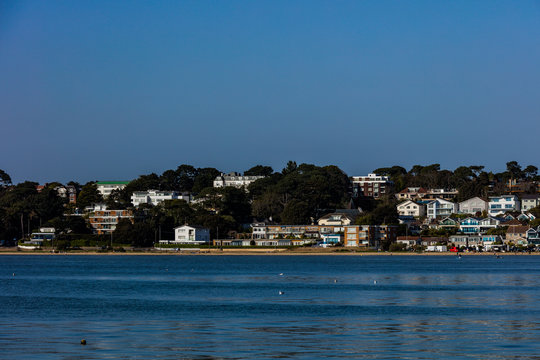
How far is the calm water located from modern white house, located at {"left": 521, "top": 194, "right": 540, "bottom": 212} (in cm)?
9399

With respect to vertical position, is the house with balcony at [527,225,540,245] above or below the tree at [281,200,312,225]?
below

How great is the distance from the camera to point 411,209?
498 feet

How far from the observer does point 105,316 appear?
33.0 metres

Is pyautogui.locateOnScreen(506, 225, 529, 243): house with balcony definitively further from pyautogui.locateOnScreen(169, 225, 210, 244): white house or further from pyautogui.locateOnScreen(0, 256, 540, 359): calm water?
pyautogui.locateOnScreen(0, 256, 540, 359): calm water

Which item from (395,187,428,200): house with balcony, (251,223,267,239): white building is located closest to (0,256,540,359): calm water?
(251,223,267,239): white building

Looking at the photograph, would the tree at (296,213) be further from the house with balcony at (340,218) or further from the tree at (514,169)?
the tree at (514,169)

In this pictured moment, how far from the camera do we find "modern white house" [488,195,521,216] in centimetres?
14000

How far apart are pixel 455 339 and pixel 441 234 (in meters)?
105

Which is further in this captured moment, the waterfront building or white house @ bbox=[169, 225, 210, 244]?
the waterfront building

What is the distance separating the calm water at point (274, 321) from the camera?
2322 centimetres

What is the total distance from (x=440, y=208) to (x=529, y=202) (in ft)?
49.5

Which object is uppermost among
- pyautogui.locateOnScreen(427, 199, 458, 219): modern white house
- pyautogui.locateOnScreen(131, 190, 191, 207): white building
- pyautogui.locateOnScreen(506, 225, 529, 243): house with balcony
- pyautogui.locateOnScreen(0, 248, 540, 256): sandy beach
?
pyautogui.locateOnScreen(131, 190, 191, 207): white building

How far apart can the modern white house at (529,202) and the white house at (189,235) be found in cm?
5515

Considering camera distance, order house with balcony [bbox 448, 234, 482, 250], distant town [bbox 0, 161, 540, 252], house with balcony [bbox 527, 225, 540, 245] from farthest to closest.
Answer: distant town [bbox 0, 161, 540, 252], house with balcony [bbox 448, 234, 482, 250], house with balcony [bbox 527, 225, 540, 245]
